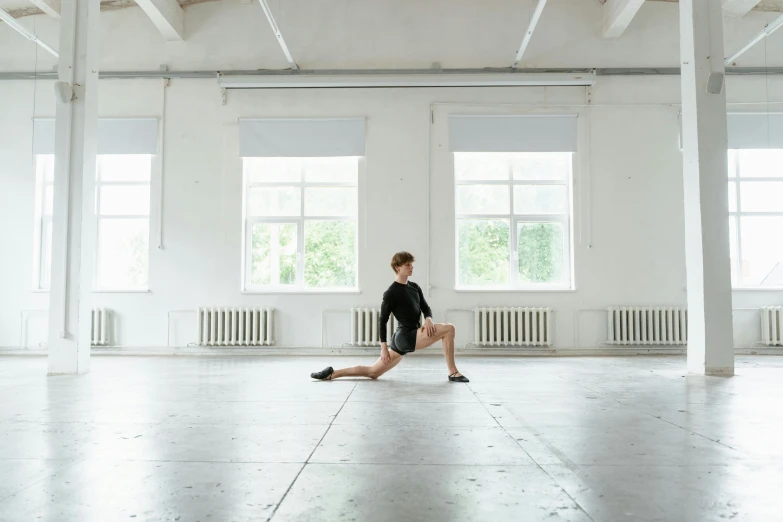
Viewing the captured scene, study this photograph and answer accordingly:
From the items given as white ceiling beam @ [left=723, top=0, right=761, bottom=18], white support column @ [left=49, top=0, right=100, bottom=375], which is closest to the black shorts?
white support column @ [left=49, top=0, right=100, bottom=375]

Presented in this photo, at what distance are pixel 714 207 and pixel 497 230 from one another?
339cm

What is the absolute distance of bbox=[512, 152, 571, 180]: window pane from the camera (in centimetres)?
904

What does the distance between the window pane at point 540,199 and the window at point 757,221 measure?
8.56ft

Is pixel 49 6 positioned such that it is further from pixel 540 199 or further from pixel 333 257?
pixel 540 199

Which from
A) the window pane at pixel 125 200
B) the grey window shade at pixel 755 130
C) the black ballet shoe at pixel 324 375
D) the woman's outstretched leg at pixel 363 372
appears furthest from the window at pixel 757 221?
the window pane at pixel 125 200

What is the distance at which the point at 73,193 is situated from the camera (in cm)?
629

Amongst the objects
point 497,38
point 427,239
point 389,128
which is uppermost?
point 497,38

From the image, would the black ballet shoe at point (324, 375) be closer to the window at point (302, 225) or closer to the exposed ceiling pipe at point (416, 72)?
the window at point (302, 225)

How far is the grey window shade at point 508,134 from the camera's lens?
8.89 meters

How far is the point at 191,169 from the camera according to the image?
356 inches

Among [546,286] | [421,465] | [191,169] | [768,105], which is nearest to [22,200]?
[191,169]

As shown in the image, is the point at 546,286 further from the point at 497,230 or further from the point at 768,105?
the point at 768,105

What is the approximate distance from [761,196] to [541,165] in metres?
3.43

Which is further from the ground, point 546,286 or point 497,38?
point 497,38
